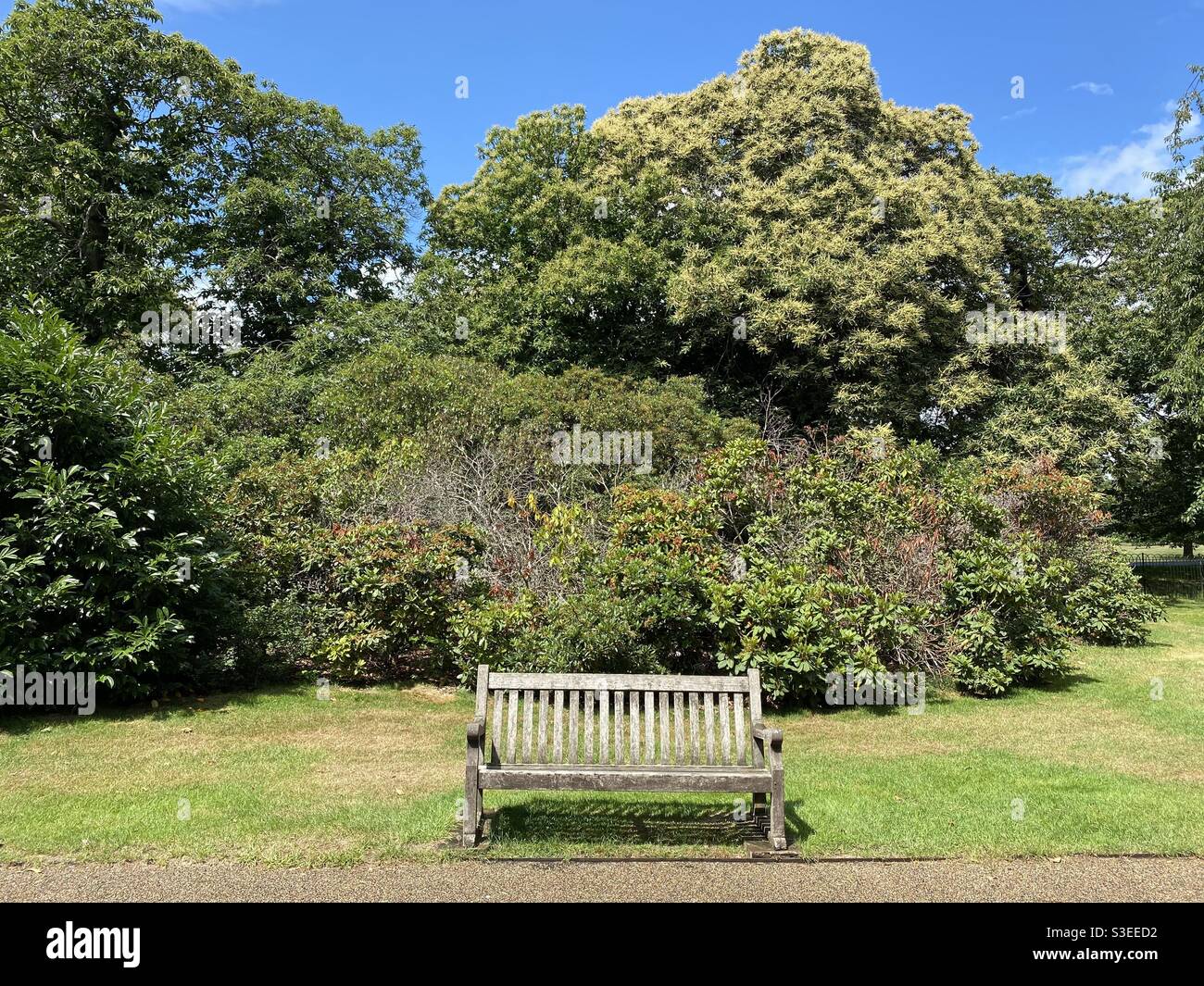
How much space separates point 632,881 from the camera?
14.6 ft

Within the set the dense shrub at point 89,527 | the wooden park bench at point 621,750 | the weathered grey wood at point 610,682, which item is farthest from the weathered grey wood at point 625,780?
the dense shrub at point 89,527

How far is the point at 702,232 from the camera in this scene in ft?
67.9

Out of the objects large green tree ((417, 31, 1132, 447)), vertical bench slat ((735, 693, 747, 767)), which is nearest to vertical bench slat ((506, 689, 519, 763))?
vertical bench slat ((735, 693, 747, 767))

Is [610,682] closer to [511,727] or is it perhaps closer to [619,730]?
[619,730]

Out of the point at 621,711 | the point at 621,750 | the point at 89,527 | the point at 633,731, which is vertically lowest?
the point at 621,750

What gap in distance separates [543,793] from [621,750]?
1.07 metres

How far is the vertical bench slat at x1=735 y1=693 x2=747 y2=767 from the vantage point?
17.2ft

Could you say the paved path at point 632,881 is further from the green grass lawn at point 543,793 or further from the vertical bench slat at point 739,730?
the vertical bench slat at point 739,730

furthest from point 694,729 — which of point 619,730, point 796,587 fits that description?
point 796,587

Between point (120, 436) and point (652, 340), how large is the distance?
1485 centimetres

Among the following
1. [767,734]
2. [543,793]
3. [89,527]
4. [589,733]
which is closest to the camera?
[767,734]

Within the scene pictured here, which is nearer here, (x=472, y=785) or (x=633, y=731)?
(x=472, y=785)
